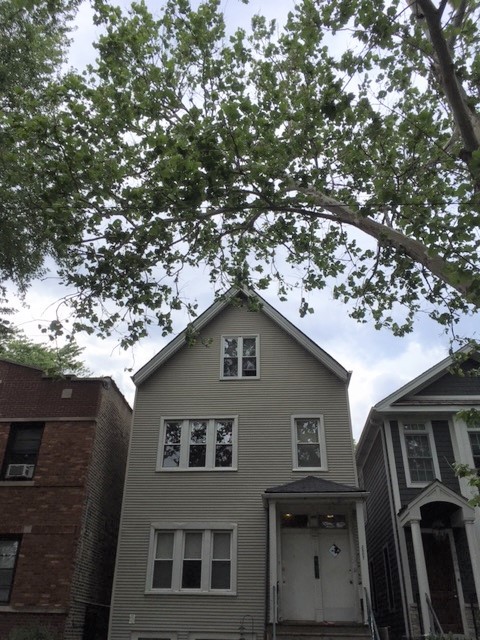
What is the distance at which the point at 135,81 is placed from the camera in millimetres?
11109

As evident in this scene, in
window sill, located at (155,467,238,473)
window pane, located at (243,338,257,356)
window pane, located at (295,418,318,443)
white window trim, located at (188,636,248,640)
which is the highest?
window pane, located at (243,338,257,356)

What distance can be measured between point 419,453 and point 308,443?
10.3 feet

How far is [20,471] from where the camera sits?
50.7 ft

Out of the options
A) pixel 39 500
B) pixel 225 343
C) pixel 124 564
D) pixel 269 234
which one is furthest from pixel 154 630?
pixel 269 234

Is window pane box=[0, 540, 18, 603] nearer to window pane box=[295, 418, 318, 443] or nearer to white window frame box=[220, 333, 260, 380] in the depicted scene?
white window frame box=[220, 333, 260, 380]

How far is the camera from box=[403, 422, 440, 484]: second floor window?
1562 cm

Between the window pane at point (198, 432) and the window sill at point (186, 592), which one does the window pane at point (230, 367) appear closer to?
the window pane at point (198, 432)

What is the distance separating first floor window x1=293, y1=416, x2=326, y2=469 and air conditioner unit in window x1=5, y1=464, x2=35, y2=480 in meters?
7.33

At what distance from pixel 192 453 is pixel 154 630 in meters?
4.60

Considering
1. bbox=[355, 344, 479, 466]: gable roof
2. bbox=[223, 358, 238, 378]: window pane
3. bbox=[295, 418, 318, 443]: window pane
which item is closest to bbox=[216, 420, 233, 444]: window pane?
bbox=[223, 358, 238, 378]: window pane

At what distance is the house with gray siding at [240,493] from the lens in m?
14.1

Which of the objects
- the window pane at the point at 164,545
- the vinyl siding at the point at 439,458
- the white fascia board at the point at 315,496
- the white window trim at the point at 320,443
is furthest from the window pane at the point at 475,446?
the window pane at the point at 164,545

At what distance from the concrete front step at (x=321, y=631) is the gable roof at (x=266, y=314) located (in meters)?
6.79

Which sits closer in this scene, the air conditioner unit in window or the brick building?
the brick building
